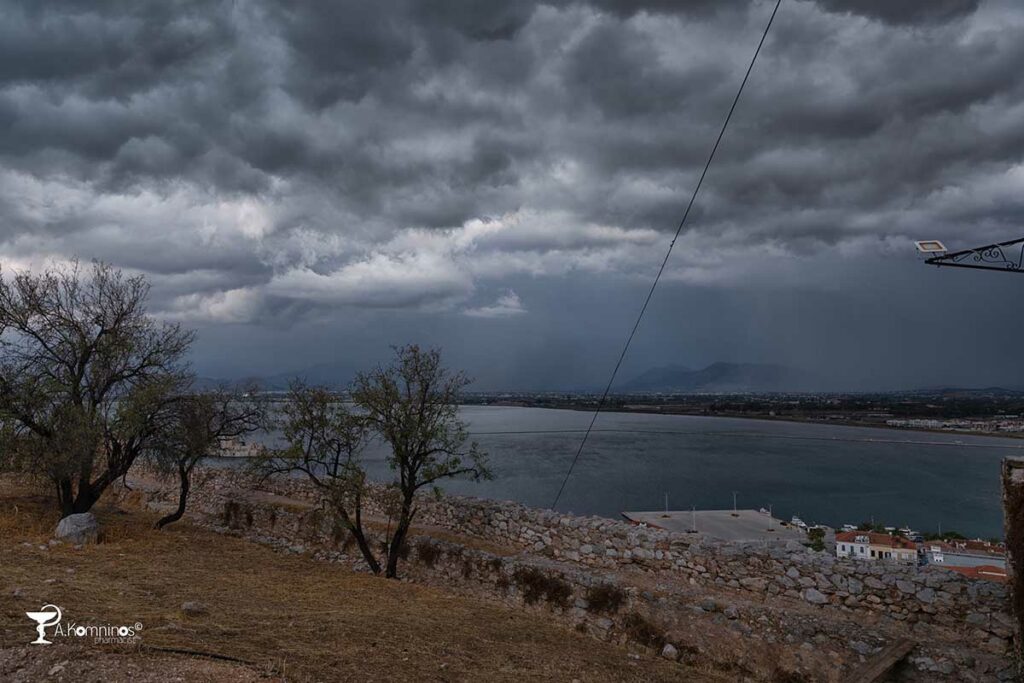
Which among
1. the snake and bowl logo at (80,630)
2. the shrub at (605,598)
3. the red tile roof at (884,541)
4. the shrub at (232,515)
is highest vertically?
the snake and bowl logo at (80,630)

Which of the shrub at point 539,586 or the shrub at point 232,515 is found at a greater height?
the shrub at point 539,586

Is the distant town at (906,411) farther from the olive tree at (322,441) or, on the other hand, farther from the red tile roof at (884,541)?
the red tile roof at (884,541)

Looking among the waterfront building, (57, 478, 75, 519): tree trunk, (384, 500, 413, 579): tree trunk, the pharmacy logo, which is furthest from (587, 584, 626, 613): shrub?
(57, 478, 75, 519): tree trunk

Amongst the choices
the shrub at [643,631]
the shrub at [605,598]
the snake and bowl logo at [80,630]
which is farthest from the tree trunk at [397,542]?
the snake and bowl logo at [80,630]

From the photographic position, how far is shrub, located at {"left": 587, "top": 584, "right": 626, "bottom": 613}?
29.6ft

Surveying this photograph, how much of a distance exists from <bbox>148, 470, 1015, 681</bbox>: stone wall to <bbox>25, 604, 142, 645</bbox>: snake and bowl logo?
6.78 metres

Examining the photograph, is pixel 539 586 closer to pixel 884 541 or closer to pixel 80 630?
pixel 80 630

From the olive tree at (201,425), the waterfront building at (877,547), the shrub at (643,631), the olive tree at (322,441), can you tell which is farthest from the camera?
the waterfront building at (877,547)

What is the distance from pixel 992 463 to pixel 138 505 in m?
72.4

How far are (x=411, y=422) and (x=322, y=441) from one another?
2574mm

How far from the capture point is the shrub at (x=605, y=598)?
9.02 m

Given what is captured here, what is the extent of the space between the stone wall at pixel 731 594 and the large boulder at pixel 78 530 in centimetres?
644

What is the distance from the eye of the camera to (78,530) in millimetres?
10516

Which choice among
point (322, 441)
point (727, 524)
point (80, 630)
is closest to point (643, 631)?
point (80, 630)
